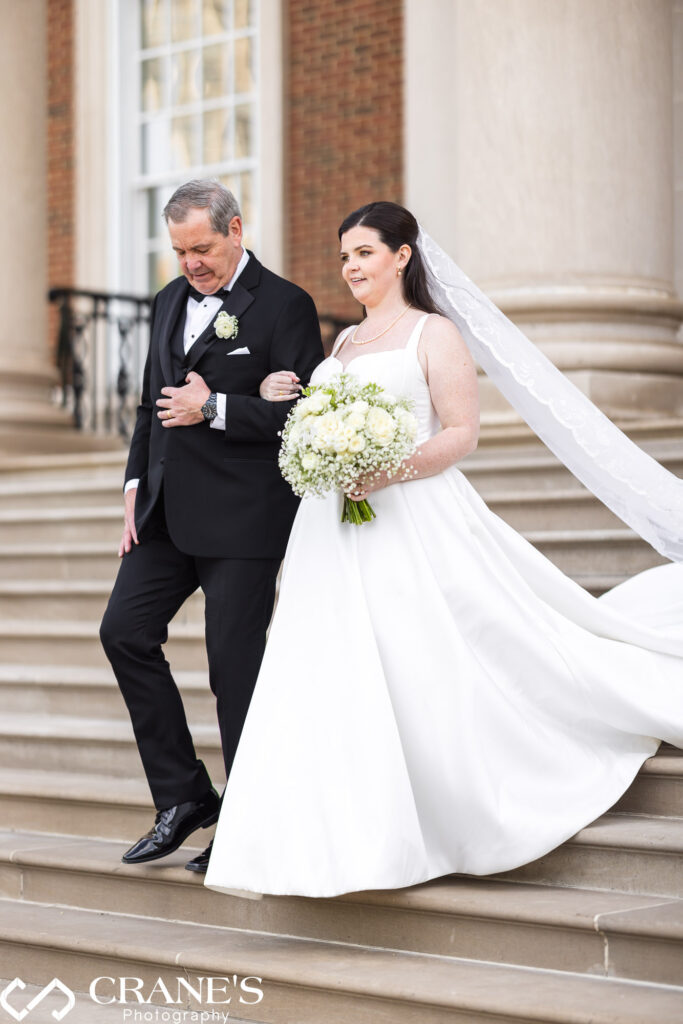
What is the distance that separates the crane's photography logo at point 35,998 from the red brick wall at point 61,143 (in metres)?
9.39

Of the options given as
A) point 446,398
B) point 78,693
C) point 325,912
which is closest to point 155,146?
point 78,693

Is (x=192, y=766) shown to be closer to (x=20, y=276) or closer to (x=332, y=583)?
(x=332, y=583)

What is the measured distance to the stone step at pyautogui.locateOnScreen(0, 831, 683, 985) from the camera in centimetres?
346

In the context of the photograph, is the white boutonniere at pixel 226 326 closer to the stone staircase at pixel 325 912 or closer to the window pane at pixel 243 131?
the stone staircase at pixel 325 912

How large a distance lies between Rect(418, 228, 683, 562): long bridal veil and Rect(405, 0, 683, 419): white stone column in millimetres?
2387

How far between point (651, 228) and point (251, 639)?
3.68 meters

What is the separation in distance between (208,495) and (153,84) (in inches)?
368

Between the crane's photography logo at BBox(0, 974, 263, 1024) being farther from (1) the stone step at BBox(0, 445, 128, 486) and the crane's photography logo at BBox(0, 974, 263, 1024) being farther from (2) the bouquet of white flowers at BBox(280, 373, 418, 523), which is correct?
(1) the stone step at BBox(0, 445, 128, 486)

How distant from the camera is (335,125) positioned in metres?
11.5

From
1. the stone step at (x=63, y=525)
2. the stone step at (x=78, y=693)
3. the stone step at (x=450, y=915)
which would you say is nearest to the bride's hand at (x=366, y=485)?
the stone step at (x=450, y=915)

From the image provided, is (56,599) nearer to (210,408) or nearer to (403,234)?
(210,408)

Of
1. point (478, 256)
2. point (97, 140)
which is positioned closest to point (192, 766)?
point (478, 256)

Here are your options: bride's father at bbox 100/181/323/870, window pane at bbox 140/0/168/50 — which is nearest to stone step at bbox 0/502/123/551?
bride's father at bbox 100/181/323/870

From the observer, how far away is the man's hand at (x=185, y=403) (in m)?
4.00
